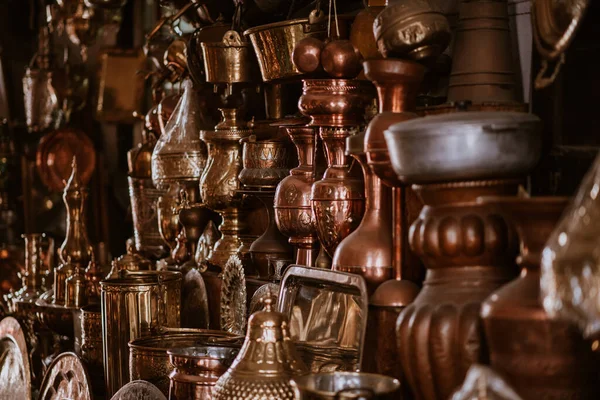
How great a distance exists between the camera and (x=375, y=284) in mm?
2043

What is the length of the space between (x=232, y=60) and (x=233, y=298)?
2.29ft

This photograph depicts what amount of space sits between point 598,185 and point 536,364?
0.32 meters

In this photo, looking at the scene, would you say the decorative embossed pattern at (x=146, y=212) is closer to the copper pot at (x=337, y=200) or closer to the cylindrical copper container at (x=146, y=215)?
the cylindrical copper container at (x=146, y=215)

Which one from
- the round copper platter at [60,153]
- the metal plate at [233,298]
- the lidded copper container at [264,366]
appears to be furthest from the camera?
the round copper platter at [60,153]

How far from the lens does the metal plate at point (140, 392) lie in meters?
2.47

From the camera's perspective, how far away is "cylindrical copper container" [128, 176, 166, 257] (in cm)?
409

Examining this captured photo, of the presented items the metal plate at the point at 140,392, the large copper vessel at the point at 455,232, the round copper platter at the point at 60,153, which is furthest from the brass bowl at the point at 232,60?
the round copper platter at the point at 60,153

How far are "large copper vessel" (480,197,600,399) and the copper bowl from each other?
0.90 meters

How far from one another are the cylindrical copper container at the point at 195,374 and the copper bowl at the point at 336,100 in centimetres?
58

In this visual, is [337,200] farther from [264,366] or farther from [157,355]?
[157,355]

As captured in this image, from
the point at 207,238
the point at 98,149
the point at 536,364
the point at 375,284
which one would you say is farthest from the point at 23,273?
the point at 536,364

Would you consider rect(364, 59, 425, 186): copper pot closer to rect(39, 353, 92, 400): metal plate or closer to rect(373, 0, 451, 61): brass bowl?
rect(373, 0, 451, 61): brass bowl

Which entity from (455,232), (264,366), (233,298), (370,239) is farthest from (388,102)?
(233,298)

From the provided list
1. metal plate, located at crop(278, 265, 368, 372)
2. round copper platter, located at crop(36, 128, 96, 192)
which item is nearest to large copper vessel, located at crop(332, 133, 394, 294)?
metal plate, located at crop(278, 265, 368, 372)
